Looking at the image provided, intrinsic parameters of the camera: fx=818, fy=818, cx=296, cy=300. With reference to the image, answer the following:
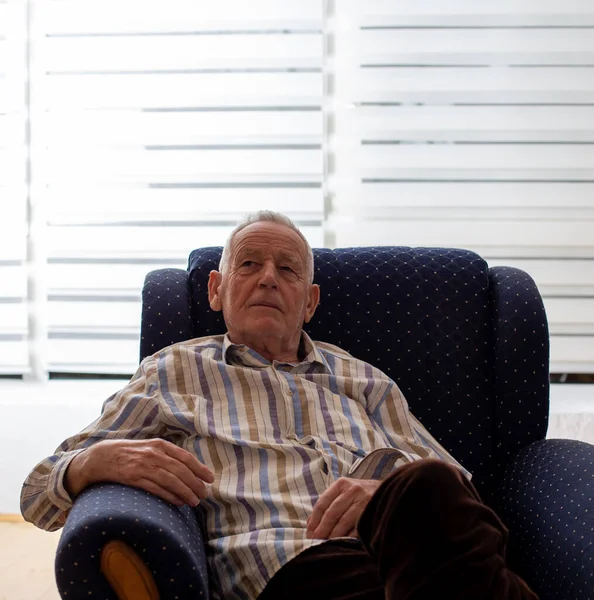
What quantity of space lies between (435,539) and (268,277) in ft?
3.15

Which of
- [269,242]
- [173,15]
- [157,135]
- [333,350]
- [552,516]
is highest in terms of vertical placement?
[173,15]

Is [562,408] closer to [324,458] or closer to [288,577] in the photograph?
[324,458]

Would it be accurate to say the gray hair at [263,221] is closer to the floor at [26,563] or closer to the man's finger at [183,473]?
the man's finger at [183,473]

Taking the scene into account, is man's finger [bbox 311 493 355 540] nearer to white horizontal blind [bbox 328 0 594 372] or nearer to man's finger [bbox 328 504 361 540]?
man's finger [bbox 328 504 361 540]

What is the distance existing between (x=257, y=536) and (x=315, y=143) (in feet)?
6.02

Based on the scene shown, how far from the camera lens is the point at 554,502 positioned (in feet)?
5.30

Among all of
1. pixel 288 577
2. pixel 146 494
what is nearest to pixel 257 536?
pixel 288 577

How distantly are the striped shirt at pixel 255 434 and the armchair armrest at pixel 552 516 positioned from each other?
192 mm

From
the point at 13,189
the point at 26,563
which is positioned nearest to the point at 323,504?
the point at 26,563

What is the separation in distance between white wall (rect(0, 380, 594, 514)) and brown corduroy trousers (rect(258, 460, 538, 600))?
199 centimetres

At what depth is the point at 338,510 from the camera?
56.9 inches

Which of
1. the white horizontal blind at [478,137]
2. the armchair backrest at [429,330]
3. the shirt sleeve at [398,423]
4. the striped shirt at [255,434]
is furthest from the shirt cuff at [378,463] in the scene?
the white horizontal blind at [478,137]

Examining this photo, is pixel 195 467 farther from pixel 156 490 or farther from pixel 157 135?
pixel 157 135

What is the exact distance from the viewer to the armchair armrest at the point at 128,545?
4.20 ft
